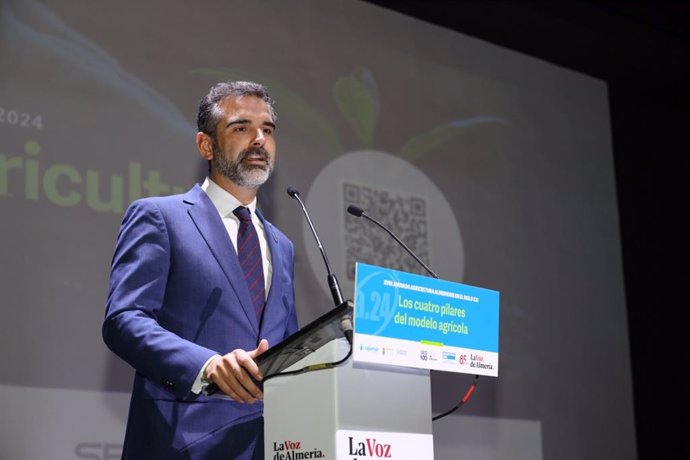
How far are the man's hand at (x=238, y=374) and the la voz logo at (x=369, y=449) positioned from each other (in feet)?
0.73

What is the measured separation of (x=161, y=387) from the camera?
2156 millimetres

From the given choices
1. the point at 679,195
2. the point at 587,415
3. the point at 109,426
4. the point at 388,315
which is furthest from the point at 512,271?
the point at 388,315

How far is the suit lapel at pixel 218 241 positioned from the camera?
230 centimetres

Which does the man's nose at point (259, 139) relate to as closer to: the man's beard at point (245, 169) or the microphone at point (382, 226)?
the man's beard at point (245, 169)

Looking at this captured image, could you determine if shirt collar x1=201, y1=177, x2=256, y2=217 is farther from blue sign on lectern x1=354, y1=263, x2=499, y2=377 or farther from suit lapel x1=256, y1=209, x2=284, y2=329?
blue sign on lectern x1=354, y1=263, x2=499, y2=377

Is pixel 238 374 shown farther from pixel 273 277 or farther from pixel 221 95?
pixel 221 95

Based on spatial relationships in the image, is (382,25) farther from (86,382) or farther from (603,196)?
(86,382)

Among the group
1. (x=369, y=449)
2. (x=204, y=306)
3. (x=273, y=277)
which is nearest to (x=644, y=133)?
(x=273, y=277)

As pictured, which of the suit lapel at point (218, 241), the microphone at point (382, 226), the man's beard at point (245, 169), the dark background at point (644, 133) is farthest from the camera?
the dark background at point (644, 133)

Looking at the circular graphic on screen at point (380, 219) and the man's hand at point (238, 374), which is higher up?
the circular graphic on screen at point (380, 219)

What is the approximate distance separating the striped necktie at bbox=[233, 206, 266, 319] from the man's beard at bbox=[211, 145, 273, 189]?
0.24ft

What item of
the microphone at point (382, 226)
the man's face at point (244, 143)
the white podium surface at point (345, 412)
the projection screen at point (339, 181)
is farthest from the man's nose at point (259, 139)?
the projection screen at point (339, 181)

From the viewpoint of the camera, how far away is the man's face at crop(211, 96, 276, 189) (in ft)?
8.26

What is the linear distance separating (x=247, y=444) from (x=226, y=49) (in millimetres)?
2412
